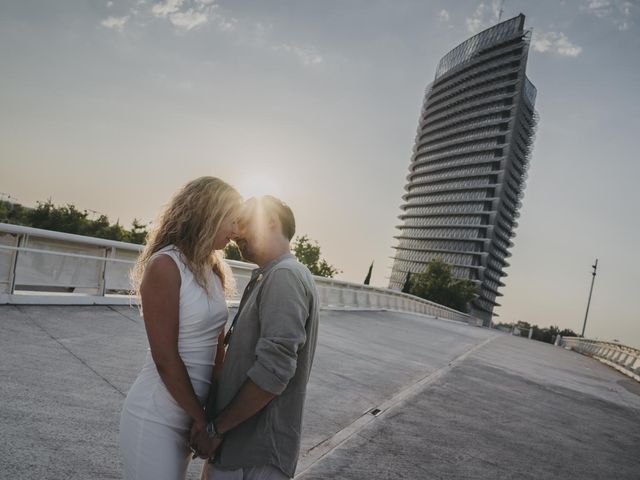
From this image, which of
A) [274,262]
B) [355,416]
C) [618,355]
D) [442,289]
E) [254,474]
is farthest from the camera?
[442,289]

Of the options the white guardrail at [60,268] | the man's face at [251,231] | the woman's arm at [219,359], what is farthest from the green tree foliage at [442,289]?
the man's face at [251,231]

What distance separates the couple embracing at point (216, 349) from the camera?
68.8 inches

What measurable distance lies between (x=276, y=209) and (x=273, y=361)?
2.10 ft

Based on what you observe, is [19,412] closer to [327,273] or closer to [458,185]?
[327,273]

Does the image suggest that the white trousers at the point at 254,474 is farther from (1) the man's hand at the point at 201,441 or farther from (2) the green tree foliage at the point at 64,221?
(2) the green tree foliage at the point at 64,221

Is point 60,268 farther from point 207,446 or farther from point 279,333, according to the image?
point 279,333

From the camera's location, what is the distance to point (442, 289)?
280ft

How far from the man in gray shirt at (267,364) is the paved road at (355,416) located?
1.48m

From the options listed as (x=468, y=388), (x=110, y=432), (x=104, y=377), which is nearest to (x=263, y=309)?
(x=110, y=432)

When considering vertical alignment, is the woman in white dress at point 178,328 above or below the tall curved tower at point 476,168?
below


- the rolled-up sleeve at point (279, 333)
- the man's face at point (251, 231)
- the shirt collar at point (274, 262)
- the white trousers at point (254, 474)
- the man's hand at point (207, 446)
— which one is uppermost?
the man's face at point (251, 231)

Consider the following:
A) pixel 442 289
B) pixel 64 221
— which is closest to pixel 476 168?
pixel 442 289

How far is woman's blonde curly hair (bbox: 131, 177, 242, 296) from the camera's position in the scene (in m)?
1.88

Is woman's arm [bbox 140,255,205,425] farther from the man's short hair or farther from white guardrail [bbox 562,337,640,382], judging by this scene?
white guardrail [bbox 562,337,640,382]
